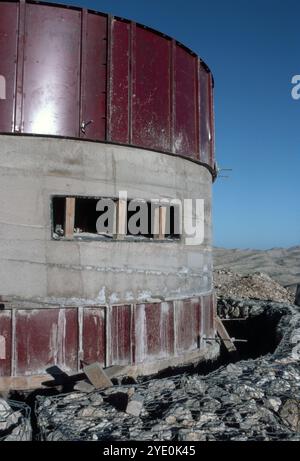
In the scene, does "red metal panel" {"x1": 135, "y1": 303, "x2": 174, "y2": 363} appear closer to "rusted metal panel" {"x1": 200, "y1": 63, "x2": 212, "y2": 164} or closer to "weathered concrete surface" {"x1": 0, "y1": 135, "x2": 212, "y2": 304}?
"weathered concrete surface" {"x1": 0, "y1": 135, "x2": 212, "y2": 304}

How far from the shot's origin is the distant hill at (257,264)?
136ft

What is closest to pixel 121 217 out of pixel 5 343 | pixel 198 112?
pixel 5 343

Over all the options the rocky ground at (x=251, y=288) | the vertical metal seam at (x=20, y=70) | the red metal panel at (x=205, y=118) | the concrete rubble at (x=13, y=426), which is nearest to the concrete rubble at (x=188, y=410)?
the concrete rubble at (x=13, y=426)

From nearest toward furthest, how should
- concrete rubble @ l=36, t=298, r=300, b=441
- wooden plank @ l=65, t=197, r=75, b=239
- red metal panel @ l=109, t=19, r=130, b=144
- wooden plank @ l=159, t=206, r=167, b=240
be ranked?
1. concrete rubble @ l=36, t=298, r=300, b=441
2. wooden plank @ l=65, t=197, r=75, b=239
3. red metal panel @ l=109, t=19, r=130, b=144
4. wooden plank @ l=159, t=206, r=167, b=240

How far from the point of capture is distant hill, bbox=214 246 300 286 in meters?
41.4

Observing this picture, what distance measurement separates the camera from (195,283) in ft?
34.6

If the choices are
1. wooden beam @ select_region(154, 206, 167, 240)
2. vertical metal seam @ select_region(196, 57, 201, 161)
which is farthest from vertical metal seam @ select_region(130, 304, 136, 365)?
vertical metal seam @ select_region(196, 57, 201, 161)

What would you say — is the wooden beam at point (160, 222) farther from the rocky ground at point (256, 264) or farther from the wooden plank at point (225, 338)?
the rocky ground at point (256, 264)

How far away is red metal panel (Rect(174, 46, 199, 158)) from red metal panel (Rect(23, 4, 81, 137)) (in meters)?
2.44

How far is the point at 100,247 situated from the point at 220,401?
380 centimetres

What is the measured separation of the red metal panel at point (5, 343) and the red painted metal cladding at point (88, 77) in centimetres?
345
